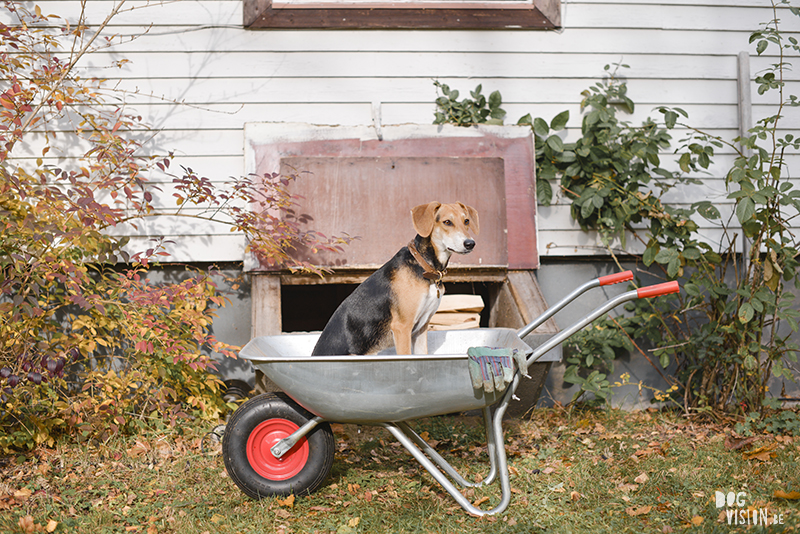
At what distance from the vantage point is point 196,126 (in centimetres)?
425

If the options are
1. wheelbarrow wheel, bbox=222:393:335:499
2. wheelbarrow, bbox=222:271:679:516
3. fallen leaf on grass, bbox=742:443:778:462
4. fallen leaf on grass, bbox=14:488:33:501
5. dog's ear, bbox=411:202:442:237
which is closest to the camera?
wheelbarrow, bbox=222:271:679:516

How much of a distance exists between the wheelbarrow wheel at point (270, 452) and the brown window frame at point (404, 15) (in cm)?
281

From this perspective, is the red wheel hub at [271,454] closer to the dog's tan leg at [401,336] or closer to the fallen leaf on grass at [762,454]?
the dog's tan leg at [401,336]

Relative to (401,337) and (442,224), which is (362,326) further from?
(442,224)

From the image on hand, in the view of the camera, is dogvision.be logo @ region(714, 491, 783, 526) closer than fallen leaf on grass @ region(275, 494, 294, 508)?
Yes

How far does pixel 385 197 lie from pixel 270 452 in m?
1.95

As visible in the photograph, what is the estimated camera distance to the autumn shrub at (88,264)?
3.24 m

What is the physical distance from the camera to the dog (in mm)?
3008

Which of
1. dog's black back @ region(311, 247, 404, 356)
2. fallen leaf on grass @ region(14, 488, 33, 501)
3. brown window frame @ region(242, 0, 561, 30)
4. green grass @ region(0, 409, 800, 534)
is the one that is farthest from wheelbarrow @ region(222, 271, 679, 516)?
brown window frame @ region(242, 0, 561, 30)

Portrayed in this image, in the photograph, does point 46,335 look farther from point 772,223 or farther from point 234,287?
point 772,223

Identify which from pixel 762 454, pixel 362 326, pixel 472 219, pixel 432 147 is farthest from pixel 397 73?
pixel 762 454

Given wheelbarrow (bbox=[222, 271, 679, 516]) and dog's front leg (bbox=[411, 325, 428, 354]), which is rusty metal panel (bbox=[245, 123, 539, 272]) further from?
wheelbarrow (bbox=[222, 271, 679, 516])

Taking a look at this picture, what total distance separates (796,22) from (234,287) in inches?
182

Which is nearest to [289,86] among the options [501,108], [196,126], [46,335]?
[196,126]
